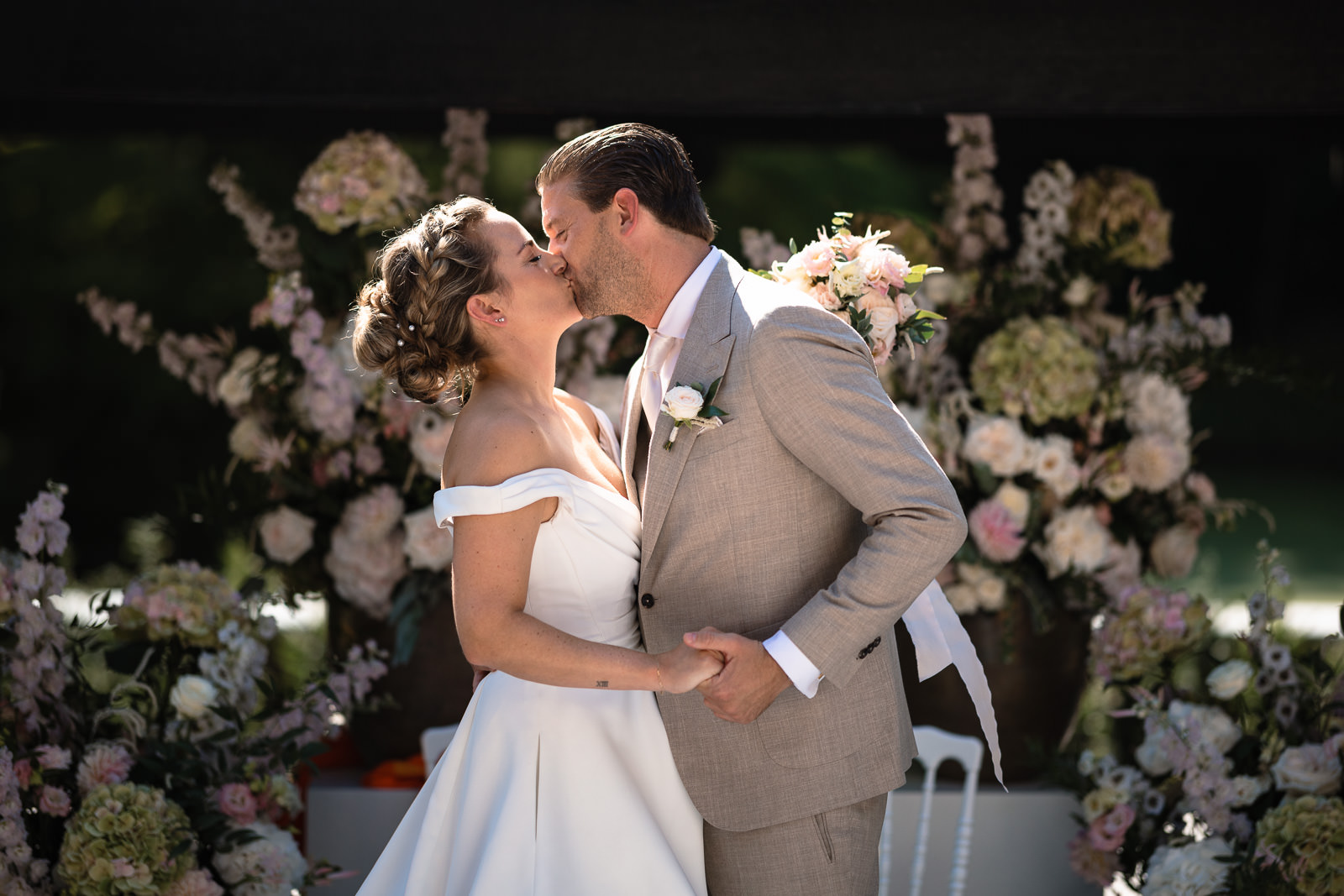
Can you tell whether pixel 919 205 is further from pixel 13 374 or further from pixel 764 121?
pixel 13 374

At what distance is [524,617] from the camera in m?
2.26

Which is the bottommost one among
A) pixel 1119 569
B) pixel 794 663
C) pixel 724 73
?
pixel 794 663

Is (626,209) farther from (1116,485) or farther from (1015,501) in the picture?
(1116,485)

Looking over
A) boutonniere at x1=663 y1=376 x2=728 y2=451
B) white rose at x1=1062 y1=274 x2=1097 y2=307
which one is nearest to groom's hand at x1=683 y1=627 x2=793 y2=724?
boutonniere at x1=663 y1=376 x2=728 y2=451

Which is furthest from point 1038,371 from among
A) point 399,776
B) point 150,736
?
point 150,736

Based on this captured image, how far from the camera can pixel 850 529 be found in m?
2.43

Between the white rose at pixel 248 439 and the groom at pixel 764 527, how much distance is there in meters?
1.52

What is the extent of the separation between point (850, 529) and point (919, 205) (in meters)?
6.10

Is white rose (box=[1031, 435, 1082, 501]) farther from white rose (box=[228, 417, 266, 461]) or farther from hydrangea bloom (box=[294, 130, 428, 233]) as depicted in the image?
white rose (box=[228, 417, 266, 461])

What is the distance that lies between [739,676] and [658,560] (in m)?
0.29

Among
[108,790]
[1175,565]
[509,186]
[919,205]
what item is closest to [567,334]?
[108,790]

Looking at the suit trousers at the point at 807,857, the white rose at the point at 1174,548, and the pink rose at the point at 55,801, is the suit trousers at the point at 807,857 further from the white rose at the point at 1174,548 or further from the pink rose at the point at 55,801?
the white rose at the point at 1174,548

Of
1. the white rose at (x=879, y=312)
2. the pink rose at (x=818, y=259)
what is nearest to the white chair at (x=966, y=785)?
the white rose at (x=879, y=312)

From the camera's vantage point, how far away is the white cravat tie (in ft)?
8.14
